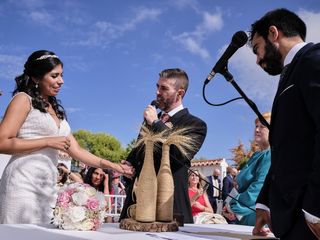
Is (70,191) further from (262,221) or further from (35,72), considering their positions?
(35,72)

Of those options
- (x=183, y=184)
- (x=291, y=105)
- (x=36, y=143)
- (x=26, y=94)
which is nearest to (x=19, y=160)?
(x=36, y=143)

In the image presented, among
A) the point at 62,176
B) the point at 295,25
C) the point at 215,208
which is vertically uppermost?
the point at 295,25

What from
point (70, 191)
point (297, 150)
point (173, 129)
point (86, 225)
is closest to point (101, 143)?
point (173, 129)

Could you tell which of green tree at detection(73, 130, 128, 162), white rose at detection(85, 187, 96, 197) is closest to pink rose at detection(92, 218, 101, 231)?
white rose at detection(85, 187, 96, 197)

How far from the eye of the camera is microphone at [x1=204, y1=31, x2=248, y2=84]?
2.04 m

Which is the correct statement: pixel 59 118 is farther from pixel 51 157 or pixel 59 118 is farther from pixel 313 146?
pixel 313 146

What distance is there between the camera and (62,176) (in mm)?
7422

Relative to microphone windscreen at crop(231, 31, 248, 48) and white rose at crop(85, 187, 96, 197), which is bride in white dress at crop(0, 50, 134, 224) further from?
microphone windscreen at crop(231, 31, 248, 48)

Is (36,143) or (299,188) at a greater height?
(36,143)

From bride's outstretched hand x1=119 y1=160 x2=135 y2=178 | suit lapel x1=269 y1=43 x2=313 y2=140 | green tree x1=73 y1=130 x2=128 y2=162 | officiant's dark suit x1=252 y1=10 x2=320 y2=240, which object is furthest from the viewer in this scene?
green tree x1=73 y1=130 x2=128 y2=162

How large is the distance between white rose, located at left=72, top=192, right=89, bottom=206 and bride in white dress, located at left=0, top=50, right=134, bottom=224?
25.6 inches

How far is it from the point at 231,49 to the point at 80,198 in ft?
3.56

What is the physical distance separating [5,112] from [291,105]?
1.90m

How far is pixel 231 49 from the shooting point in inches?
83.3
